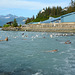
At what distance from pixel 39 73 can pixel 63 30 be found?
67944mm

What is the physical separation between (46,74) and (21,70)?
9.05 ft

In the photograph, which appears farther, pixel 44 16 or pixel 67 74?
pixel 44 16

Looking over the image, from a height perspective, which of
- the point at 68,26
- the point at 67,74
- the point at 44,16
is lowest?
the point at 67,74

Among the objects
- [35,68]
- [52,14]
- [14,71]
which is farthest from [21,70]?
[52,14]

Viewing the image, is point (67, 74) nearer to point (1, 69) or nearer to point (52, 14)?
point (1, 69)

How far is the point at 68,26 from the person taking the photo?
8144 centimetres

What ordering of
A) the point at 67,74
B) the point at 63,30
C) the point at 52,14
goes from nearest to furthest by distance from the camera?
the point at 67,74
the point at 63,30
the point at 52,14

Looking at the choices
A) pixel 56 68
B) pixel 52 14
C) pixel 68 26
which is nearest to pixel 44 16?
pixel 52 14

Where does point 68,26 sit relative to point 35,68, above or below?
above

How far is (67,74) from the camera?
1212cm

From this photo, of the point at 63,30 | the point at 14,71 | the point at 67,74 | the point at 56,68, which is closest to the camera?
the point at 67,74

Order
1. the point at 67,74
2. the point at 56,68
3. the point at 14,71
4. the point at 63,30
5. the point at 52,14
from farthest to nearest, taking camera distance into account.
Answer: the point at 52,14 < the point at 63,30 < the point at 56,68 < the point at 14,71 < the point at 67,74

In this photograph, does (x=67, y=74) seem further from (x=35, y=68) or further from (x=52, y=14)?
(x=52, y=14)

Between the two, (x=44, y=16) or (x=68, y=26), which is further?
(x=44, y=16)
